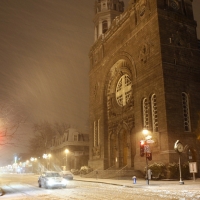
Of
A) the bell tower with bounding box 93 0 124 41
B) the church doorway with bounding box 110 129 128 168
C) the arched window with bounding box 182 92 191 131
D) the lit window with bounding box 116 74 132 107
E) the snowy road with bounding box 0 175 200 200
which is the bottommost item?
the snowy road with bounding box 0 175 200 200

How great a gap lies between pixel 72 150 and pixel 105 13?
30740 millimetres

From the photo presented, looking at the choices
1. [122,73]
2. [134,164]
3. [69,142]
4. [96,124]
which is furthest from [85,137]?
[134,164]

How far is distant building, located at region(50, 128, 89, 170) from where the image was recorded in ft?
188

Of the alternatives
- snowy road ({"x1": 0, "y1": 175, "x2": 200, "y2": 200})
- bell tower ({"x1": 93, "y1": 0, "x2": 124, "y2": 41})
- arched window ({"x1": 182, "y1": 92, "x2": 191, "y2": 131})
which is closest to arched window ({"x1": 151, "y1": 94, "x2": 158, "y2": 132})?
arched window ({"x1": 182, "y1": 92, "x2": 191, "y2": 131})

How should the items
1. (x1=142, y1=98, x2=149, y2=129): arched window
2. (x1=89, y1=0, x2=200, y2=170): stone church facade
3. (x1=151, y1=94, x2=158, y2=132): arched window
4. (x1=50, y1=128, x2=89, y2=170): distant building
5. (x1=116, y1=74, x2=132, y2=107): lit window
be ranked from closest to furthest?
1. (x1=89, y1=0, x2=200, y2=170): stone church facade
2. (x1=151, y1=94, x2=158, y2=132): arched window
3. (x1=142, y1=98, x2=149, y2=129): arched window
4. (x1=116, y1=74, x2=132, y2=107): lit window
5. (x1=50, y1=128, x2=89, y2=170): distant building

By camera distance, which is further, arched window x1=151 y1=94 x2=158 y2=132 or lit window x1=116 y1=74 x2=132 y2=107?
lit window x1=116 y1=74 x2=132 y2=107

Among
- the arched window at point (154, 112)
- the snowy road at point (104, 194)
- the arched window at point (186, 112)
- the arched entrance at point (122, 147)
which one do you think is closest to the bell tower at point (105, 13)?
the arched entrance at point (122, 147)

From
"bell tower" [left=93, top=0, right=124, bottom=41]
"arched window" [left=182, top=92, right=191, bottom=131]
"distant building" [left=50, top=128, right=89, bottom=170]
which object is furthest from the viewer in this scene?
"distant building" [left=50, top=128, right=89, bottom=170]

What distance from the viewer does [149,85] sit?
3141 centimetres

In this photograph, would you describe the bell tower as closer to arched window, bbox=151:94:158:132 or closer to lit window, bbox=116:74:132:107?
lit window, bbox=116:74:132:107

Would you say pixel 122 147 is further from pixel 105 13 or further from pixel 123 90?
pixel 105 13

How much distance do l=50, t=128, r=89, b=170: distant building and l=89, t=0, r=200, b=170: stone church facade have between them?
12.7 meters

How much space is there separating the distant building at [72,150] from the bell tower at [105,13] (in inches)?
929

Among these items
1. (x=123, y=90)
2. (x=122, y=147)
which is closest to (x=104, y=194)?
(x=122, y=147)
